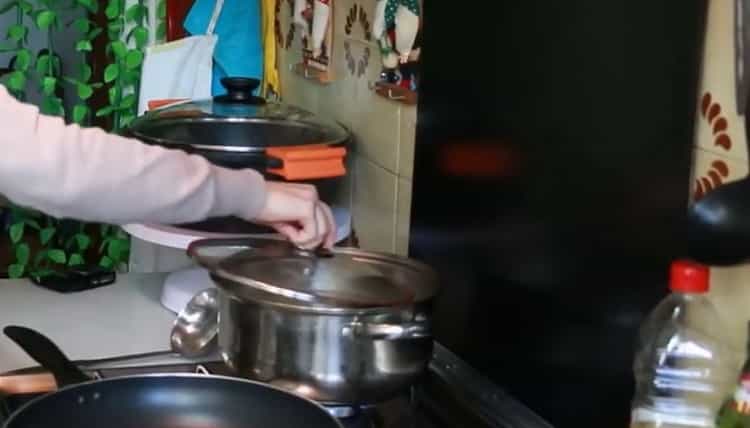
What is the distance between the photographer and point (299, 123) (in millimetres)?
1704

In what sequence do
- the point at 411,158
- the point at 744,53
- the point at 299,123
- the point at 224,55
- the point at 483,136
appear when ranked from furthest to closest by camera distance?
the point at 224,55 < the point at 299,123 < the point at 411,158 < the point at 483,136 < the point at 744,53

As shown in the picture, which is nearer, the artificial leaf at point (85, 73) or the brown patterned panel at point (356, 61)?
the brown patterned panel at point (356, 61)

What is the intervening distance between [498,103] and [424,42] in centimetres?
20

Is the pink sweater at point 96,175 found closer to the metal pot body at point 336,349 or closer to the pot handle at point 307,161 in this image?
the metal pot body at point 336,349

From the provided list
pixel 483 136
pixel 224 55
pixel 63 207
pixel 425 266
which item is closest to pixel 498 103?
pixel 483 136

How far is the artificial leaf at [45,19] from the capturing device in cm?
222

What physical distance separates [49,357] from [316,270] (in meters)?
0.30

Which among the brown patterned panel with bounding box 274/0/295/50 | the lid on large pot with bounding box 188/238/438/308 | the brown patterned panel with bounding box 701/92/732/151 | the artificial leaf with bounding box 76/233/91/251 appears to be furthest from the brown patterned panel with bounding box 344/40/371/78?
the artificial leaf with bounding box 76/233/91/251

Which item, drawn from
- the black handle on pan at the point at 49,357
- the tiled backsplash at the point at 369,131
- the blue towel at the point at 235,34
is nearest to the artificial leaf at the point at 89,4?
the blue towel at the point at 235,34

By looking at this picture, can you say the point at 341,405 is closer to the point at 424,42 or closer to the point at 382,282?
the point at 382,282

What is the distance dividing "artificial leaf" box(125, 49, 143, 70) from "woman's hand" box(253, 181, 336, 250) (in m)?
1.03

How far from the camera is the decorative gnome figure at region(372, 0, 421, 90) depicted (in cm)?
147

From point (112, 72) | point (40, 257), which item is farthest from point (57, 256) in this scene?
point (112, 72)

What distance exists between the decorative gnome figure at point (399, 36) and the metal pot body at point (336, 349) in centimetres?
41
